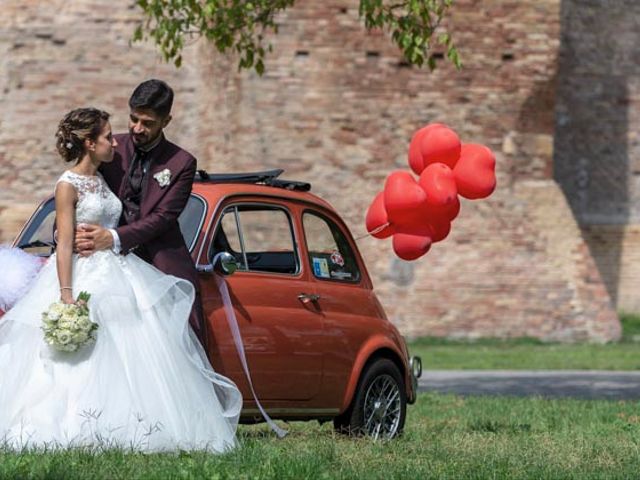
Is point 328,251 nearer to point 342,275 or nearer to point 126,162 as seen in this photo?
point 342,275

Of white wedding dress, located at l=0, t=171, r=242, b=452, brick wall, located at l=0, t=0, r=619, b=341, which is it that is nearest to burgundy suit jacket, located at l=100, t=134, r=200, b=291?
white wedding dress, located at l=0, t=171, r=242, b=452

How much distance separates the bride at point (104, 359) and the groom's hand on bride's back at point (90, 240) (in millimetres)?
47

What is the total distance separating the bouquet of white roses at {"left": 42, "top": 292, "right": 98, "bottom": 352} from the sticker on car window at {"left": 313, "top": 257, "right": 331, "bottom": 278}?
215 cm

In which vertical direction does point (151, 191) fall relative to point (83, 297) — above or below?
above

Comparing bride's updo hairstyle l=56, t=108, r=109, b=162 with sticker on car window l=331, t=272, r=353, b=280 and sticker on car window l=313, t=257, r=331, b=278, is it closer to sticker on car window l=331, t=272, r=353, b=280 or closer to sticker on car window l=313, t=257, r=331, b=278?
sticker on car window l=313, t=257, r=331, b=278

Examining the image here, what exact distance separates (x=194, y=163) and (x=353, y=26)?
51.1 feet

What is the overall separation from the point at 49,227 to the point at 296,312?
1.57 meters

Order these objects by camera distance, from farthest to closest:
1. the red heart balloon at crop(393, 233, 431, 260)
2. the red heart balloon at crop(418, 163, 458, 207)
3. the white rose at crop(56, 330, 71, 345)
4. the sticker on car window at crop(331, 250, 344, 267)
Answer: the red heart balloon at crop(393, 233, 431, 260) < the red heart balloon at crop(418, 163, 458, 207) < the sticker on car window at crop(331, 250, 344, 267) < the white rose at crop(56, 330, 71, 345)

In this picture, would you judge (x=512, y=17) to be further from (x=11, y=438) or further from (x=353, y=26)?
(x=11, y=438)

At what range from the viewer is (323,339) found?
29.9 feet

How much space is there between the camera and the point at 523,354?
21.6 metres

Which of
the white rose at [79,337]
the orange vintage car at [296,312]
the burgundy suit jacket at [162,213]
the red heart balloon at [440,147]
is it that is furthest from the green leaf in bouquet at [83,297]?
the red heart balloon at [440,147]

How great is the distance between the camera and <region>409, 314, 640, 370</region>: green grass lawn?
19.7 metres

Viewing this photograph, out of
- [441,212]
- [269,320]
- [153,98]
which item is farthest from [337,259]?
[153,98]
